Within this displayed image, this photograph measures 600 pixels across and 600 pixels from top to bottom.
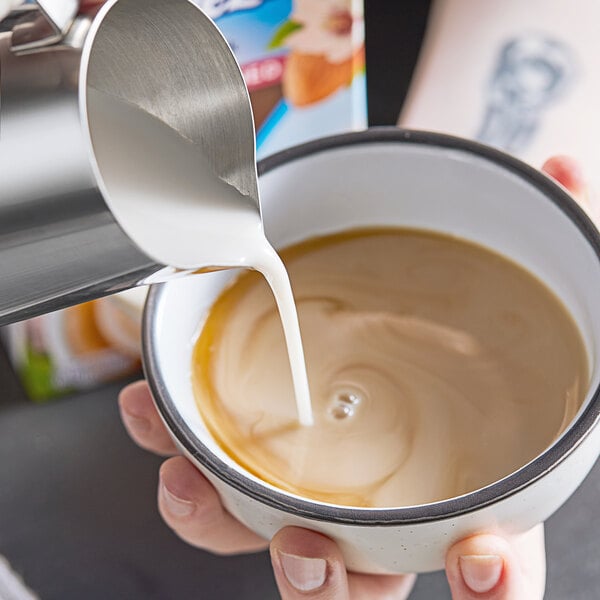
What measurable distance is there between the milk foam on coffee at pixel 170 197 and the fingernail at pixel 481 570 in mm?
224

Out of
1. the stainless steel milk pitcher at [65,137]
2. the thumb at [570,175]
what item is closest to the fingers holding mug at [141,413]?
the stainless steel milk pitcher at [65,137]

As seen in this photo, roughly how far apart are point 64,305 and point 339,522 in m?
0.20

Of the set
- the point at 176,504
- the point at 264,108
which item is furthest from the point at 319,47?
the point at 176,504

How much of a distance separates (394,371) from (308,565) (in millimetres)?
206

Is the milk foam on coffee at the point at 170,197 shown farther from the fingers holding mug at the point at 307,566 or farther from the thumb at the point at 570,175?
the thumb at the point at 570,175

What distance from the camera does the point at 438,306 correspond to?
0.82 m

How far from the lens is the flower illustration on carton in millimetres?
906

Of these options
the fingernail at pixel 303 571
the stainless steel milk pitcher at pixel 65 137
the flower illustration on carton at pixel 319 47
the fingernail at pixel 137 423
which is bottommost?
the fingernail at pixel 137 423

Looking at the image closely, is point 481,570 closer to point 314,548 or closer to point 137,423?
point 314,548

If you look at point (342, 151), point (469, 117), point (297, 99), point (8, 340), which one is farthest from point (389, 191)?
point (8, 340)

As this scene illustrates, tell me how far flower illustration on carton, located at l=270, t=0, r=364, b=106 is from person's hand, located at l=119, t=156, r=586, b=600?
0.22m

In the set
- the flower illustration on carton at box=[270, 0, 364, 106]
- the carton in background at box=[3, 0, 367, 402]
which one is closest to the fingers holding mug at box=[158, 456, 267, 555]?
the carton in background at box=[3, 0, 367, 402]

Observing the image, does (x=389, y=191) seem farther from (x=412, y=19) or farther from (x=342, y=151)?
(x=412, y=19)

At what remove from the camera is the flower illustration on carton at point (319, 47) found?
2.97 feet
